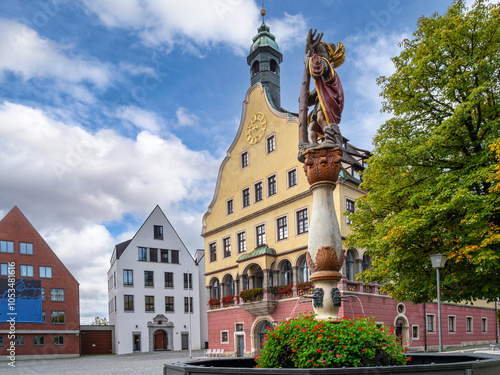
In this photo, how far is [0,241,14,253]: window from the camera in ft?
166

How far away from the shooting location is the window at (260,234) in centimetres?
3681

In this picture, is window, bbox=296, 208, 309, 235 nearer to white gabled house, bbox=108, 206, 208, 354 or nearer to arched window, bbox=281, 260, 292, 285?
arched window, bbox=281, 260, 292, 285

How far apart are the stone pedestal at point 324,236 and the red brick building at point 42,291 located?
46967mm

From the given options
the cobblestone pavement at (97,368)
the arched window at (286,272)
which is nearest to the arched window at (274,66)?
the arched window at (286,272)

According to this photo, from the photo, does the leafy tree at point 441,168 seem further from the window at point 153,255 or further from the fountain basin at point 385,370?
the window at point 153,255

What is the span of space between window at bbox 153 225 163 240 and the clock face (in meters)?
23.5

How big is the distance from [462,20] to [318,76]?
356 inches

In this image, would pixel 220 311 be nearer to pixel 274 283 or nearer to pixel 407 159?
pixel 274 283

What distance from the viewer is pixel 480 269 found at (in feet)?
55.2

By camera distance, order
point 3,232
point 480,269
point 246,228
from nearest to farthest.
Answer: point 480,269
point 246,228
point 3,232

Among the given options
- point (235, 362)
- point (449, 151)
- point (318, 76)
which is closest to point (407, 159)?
point (449, 151)

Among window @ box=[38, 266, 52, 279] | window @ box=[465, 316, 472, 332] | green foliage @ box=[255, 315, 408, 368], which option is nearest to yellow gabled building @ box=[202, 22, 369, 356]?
window @ box=[465, 316, 472, 332]

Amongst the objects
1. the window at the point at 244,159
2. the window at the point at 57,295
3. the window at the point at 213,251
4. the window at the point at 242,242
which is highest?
the window at the point at 244,159

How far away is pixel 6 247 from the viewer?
167 ft
